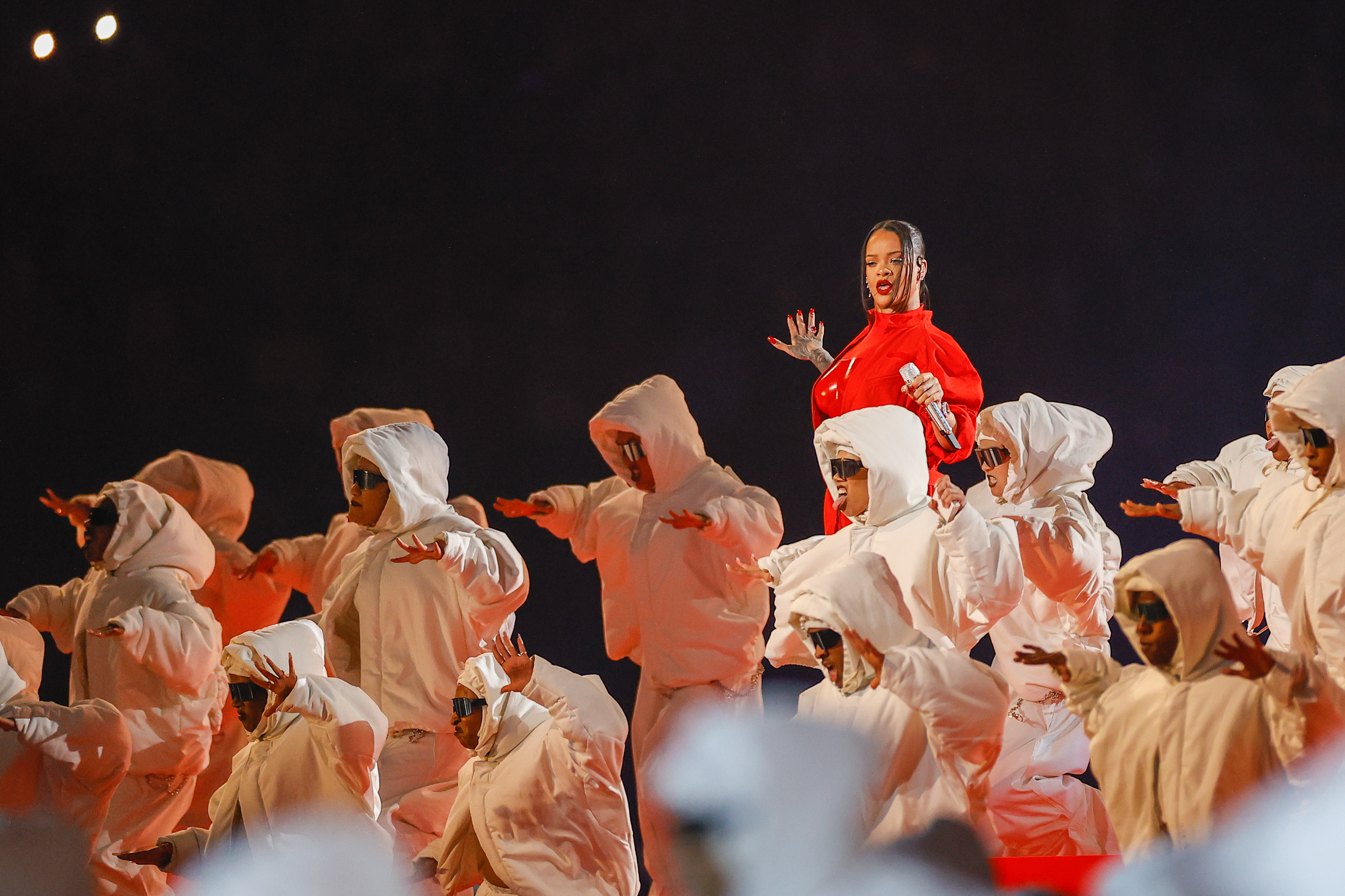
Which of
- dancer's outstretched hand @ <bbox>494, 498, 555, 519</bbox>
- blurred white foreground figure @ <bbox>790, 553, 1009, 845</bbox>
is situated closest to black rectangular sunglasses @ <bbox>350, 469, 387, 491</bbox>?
dancer's outstretched hand @ <bbox>494, 498, 555, 519</bbox>

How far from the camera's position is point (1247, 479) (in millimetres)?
5965

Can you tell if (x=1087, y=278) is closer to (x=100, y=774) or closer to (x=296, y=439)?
(x=296, y=439)

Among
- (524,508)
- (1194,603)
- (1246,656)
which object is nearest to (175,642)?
(524,508)

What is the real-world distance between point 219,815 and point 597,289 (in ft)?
14.2

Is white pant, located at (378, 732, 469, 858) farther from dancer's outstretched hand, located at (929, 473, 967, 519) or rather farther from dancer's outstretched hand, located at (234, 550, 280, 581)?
Result: dancer's outstretched hand, located at (929, 473, 967, 519)

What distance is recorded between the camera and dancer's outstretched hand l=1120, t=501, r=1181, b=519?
14.8 ft

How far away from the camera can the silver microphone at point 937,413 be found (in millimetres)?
5258

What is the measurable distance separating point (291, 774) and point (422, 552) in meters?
0.88

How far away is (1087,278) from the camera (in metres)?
7.62

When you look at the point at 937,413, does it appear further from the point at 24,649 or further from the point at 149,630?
the point at 24,649

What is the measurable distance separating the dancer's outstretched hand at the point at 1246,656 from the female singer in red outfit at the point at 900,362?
1.86 m

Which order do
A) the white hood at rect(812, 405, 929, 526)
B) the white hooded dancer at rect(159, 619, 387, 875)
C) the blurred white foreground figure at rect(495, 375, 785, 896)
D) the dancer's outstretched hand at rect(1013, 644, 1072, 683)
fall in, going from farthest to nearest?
the blurred white foreground figure at rect(495, 375, 785, 896) < the white hooded dancer at rect(159, 619, 387, 875) < the white hood at rect(812, 405, 929, 526) < the dancer's outstretched hand at rect(1013, 644, 1072, 683)

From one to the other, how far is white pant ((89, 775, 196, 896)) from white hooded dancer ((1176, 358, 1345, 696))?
420 centimetres

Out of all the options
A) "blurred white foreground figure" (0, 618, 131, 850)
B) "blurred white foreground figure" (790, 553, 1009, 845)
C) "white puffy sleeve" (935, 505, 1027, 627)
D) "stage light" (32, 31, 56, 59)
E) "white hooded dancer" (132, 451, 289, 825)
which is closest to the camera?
"blurred white foreground figure" (790, 553, 1009, 845)
